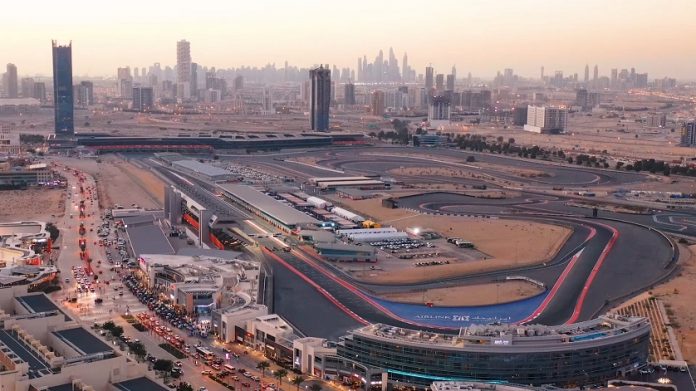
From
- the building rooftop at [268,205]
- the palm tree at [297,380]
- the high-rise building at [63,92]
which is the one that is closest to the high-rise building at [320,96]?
the high-rise building at [63,92]

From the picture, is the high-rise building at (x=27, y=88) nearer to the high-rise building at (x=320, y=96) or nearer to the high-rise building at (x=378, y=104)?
the high-rise building at (x=378, y=104)

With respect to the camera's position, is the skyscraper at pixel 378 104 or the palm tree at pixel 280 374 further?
the skyscraper at pixel 378 104

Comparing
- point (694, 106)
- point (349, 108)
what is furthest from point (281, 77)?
point (694, 106)

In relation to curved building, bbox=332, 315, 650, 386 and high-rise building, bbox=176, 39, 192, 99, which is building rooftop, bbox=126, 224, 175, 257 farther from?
high-rise building, bbox=176, 39, 192, 99

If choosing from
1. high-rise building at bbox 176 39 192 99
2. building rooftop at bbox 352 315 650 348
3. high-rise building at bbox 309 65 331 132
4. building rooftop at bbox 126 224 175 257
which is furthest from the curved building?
high-rise building at bbox 176 39 192 99

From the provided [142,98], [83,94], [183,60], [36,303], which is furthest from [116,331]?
[183,60]

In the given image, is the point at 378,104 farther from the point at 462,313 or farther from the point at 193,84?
the point at 462,313

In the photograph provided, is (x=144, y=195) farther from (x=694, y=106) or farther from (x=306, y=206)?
(x=694, y=106)
